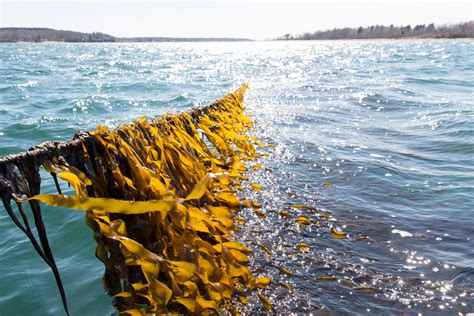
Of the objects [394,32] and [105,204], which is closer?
[105,204]

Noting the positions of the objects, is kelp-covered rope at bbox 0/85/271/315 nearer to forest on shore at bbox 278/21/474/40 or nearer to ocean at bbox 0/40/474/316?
ocean at bbox 0/40/474/316

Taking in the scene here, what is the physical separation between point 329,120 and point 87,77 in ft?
44.2

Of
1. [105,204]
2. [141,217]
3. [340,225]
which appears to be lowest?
[340,225]

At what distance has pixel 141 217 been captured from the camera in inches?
71.7

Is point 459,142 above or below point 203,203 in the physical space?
below

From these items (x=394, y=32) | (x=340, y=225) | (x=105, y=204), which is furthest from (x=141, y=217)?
(x=394, y=32)

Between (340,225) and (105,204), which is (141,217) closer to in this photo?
(105,204)

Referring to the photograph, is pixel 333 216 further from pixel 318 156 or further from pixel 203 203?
pixel 318 156

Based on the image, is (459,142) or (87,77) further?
(87,77)

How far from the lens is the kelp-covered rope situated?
1465mm

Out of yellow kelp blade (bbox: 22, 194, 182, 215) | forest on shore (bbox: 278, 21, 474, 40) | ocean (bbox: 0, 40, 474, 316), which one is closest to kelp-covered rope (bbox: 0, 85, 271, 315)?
yellow kelp blade (bbox: 22, 194, 182, 215)

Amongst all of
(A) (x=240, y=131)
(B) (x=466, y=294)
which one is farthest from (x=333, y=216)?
(A) (x=240, y=131)

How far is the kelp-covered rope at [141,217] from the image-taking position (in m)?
1.46

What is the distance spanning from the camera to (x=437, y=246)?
2674 millimetres
